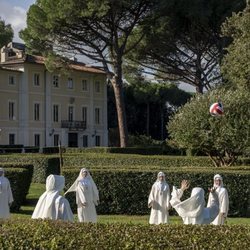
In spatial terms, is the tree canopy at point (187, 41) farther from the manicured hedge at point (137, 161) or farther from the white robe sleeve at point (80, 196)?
the white robe sleeve at point (80, 196)

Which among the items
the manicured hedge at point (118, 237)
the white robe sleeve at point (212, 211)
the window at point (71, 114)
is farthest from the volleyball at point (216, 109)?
the window at point (71, 114)

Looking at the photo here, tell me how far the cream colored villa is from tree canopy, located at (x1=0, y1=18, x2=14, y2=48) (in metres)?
2.67

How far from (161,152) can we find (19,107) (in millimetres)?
17962

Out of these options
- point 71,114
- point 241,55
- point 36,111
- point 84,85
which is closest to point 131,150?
point 241,55

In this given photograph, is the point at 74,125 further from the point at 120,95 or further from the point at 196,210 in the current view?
the point at 196,210

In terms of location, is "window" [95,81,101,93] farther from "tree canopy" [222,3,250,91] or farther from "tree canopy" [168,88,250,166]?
"tree canopy" [168,88,250,166]

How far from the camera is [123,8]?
1590 inches

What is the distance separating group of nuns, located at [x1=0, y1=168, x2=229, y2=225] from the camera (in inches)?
372

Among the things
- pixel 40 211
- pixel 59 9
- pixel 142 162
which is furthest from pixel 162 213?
pixel 59 9

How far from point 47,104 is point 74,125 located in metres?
3.37

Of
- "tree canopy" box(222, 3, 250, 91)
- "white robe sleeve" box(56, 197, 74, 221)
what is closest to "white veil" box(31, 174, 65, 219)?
"white robe sleeve" box(56, 197, 74, 221)

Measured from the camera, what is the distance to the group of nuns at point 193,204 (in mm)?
10703

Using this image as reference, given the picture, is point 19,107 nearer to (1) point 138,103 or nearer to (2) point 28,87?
(2) point 28,87

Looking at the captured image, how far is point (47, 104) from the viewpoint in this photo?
5716cm
